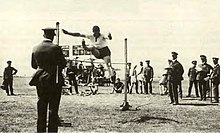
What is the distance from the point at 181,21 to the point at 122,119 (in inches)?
99.5

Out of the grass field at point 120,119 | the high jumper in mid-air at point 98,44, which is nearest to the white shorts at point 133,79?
the grass field at point 120,119

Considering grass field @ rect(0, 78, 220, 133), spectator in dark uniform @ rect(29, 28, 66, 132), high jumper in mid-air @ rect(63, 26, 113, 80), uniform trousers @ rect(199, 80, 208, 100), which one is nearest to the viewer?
spectator in dark uniform @ rect(29, 28, 66, 132)

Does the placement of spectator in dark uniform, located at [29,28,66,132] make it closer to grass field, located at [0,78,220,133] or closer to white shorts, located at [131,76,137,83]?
grass field, located at [0,78,220,133]

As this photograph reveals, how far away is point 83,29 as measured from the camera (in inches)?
295

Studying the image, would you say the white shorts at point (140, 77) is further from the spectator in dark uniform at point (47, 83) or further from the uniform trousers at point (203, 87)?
the spectator in dark uniform at point (47, 83)

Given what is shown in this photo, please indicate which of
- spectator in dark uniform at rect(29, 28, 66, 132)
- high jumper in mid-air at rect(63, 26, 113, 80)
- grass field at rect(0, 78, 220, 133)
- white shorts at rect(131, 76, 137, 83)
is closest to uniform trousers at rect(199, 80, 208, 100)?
grass field at rect(0, 78, 220, 133)

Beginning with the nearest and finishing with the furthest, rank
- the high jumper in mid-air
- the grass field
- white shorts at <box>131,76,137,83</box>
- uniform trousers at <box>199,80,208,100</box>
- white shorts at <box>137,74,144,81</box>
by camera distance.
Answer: the grass field, the high jumper in mid-air, uniform trousers at <box>199,80,208,100</box>, white shorts at <box>137,74,144,81</box>, white shorts at <box>131,76,137,83</box>

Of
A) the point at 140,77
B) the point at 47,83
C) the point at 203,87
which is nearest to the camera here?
the point at 47,83

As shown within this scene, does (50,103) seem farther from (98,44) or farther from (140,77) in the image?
(140,77)

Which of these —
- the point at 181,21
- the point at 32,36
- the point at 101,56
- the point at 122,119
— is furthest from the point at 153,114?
the point at 32,36

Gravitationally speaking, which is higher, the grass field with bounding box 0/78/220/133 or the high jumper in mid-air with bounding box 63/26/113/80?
the high jumper in mid-air with bounding box 63/26/113/80

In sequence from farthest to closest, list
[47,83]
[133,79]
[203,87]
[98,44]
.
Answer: [133,79], [203,87], [98,44], [47,83]

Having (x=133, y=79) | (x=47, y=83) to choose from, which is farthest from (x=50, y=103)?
(x=133, y=79)

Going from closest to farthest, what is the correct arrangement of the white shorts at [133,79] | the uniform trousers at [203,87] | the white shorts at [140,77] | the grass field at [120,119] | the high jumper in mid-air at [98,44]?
the grass field at [120,119] < the high jumper in mid-air at [98,44] < the uniform trousers at [203,87] < the white shorts at [140,77] < the white shorts at [133,79]
